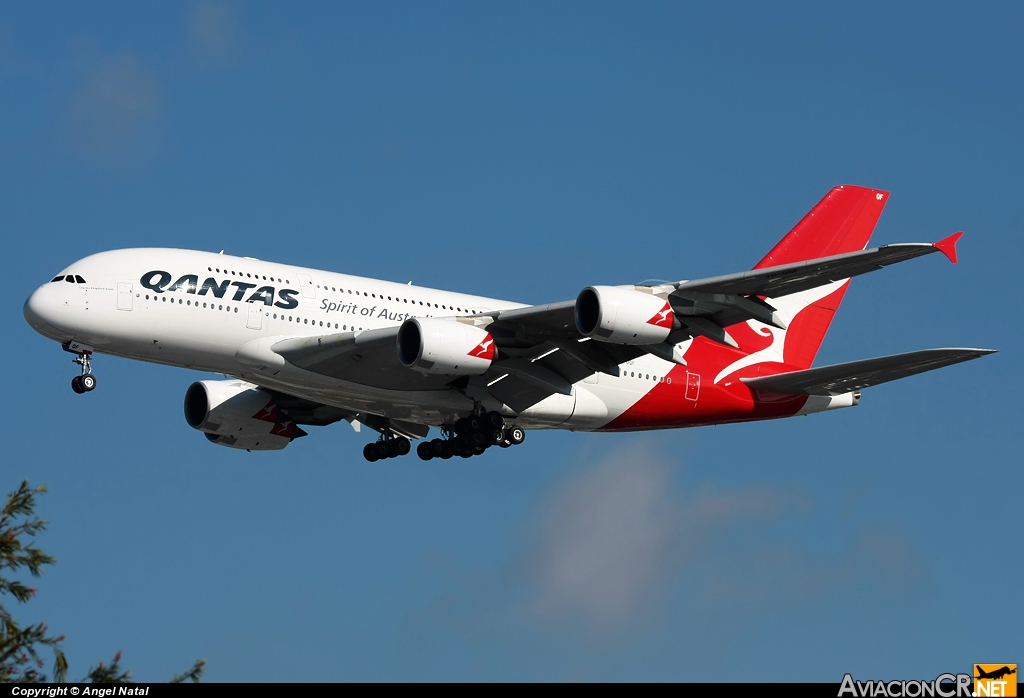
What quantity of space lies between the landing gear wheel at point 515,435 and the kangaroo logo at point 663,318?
6.61 metres

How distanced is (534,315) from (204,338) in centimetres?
840

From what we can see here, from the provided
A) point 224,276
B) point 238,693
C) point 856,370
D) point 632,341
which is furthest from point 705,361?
point 238,693

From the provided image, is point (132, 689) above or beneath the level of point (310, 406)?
beneath

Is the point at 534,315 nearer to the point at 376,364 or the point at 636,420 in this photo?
the point at 376,364

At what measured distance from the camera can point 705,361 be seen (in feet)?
129

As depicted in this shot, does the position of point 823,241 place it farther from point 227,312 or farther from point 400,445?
point 227,312

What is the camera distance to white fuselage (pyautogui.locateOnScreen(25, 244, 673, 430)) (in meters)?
33.0

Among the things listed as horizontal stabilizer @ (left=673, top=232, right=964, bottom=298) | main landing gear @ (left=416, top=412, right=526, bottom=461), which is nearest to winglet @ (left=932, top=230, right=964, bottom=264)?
horizontal stabilizer @ (left=673, top=232, right=964, bottom=298)

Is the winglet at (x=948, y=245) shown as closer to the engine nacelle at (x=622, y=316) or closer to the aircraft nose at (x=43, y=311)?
the engine nacelle at (x=622, y=316)

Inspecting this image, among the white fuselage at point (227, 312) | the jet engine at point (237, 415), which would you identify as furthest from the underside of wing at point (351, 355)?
the jet engine at point (237, 415)

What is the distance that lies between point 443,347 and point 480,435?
4.20 meters

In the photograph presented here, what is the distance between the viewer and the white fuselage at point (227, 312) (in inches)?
1300

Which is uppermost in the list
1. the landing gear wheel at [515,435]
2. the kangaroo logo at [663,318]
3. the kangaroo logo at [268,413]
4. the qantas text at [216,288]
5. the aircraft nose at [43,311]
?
the qantas text at [216,288]

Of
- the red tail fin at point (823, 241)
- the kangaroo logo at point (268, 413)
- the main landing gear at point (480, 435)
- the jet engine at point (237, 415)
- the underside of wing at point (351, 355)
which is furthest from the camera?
the red tail fin at point (823, 241)
